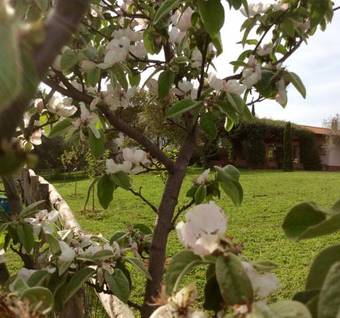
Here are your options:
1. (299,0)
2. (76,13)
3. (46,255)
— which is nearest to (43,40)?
(76,13)

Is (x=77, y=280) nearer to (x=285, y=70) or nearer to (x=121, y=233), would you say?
(x=121, y=233)

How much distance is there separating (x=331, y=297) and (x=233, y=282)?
0.30 ft

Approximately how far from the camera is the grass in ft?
15.8

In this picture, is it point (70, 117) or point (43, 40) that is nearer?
point (43, 40)

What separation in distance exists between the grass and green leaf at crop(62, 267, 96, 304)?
1120 mm

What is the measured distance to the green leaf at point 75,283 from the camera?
0.89 metres

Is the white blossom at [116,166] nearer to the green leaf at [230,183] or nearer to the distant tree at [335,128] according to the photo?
the green leaf at [230,183]

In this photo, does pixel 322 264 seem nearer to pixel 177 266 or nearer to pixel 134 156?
pixel 177 266

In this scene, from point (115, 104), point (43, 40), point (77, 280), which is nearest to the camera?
point (43, 40)

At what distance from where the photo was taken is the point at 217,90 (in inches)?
47.5

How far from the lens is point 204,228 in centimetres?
48

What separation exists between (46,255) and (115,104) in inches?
15.5

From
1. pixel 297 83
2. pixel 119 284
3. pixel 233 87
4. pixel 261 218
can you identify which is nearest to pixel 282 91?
pixel 297 83

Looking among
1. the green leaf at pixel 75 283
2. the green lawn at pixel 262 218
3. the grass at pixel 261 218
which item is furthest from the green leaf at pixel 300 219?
the green lawn at pixel 262 218
